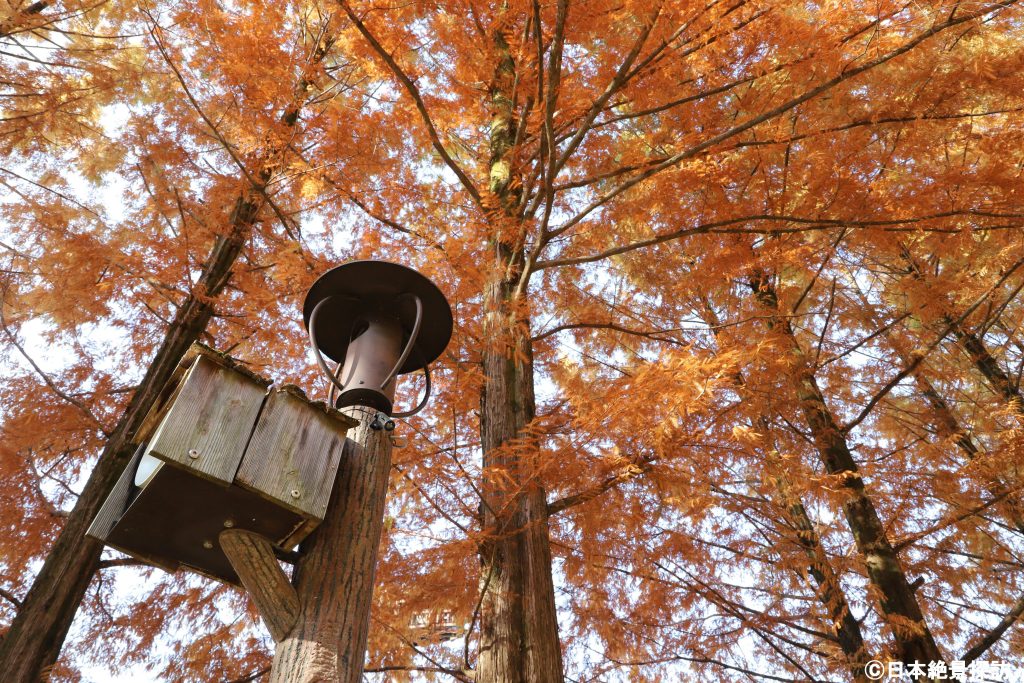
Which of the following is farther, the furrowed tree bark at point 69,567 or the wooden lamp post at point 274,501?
the furrowed tree bark at point 69,567

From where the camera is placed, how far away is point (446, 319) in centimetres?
280

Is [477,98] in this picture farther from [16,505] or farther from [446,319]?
[16,505]

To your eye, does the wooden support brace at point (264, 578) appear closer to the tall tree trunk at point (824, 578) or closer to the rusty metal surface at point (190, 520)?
the rusty metal surface at point (190, 520)

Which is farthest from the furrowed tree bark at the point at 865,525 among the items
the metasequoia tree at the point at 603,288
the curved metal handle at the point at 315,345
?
the curved metal handle at the point at 315,345

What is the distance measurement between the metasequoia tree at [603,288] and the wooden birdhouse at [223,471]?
149cm

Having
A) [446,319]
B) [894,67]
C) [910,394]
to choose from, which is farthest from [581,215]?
[910,394]

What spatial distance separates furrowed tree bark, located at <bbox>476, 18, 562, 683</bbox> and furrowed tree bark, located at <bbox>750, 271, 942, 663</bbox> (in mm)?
1810

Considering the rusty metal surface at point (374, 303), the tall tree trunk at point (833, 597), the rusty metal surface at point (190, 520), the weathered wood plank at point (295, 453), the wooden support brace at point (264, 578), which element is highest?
the tall tree trunk at point (833, 597)

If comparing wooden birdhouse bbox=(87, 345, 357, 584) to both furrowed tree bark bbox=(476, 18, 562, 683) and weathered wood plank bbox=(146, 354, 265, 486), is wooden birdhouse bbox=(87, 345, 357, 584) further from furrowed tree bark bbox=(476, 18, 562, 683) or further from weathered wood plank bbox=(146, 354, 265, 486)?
furrowed tree bark bbox=(476, 18, 562, 683)

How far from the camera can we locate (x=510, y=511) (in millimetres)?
3693

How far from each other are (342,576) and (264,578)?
9.1 inches

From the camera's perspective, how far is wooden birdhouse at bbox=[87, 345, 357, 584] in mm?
2043

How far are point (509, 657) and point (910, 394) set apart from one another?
752 centimetres

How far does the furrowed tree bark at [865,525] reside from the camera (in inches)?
211
